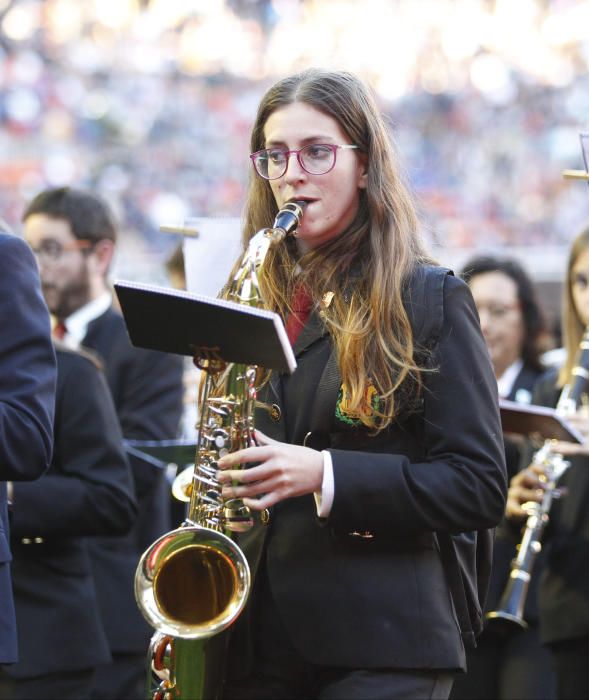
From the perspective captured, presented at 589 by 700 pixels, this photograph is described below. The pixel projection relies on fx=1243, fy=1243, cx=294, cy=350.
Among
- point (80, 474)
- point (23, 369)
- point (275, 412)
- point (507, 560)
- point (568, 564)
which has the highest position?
point (23, 369)

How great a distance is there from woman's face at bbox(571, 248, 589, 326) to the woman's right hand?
66 centimetres

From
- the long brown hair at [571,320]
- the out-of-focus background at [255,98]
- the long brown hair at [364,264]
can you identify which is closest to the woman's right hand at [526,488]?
the long brown hair at [571,320]

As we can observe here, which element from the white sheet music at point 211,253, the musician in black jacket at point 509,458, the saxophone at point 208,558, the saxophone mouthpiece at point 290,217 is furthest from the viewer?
the musician in black jacket at point 509,458

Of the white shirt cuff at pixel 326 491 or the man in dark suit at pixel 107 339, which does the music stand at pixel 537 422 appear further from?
the man in dark suit at pixel 107 339

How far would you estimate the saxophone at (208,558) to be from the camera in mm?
2668

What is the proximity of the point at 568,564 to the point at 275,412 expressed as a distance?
1969 mm

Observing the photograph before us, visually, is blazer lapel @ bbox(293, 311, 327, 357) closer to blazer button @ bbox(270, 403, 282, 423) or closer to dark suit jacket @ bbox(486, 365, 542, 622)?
blazer button @ bbox(270, 403, 282, 423)

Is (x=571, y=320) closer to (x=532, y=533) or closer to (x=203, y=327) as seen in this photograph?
(x=532, y=533)

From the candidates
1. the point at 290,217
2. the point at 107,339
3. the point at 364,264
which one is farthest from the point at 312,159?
the point at 107,339

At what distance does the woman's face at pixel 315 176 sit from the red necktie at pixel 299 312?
135 mm

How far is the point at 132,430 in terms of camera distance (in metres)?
5.21

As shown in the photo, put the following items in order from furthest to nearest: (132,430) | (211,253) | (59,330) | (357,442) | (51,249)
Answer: (51,249) → (132,430) → (59,330) → (211,253) → (357,442)

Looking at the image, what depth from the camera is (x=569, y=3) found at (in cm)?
2567

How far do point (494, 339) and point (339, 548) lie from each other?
3.01 metres
